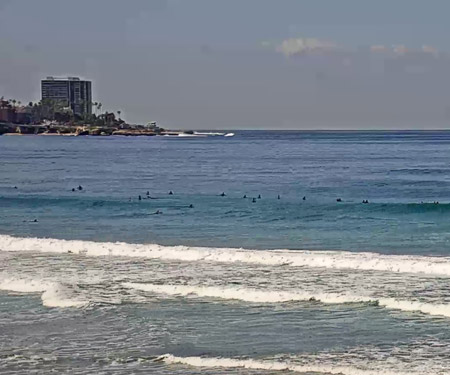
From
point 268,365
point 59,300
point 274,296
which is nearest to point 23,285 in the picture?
point 59,300

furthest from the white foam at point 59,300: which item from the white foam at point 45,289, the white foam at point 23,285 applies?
the white foam at point 23,285

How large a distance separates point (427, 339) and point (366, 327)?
135cm

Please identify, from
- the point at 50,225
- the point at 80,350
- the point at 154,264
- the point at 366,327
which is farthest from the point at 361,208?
the point at 80,350

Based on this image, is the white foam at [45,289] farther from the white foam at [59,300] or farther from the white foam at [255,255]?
the white foam at [255,255]

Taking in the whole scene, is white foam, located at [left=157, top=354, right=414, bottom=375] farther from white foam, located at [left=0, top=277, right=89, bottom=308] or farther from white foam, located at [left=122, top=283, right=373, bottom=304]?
white foam, located at [left=0, top=277, right=89, bottom=308]

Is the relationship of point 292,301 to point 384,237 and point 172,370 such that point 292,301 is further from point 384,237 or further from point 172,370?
point 384,237

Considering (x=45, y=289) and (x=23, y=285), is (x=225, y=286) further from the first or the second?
(x=23, y=285)

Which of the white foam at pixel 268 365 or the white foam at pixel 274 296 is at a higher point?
the white foam at pixel 274 296

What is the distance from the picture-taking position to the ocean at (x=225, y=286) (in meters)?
14.6

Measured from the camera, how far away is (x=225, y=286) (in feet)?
67.7

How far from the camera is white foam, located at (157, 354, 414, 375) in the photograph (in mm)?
13445

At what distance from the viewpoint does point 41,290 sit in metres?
20.5

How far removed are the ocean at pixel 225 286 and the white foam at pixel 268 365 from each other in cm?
4

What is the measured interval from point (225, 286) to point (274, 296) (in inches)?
72.1
